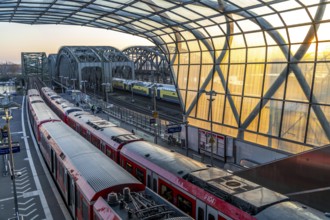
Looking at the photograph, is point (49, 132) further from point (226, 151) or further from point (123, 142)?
point (226, 151)

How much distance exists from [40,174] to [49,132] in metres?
3.26

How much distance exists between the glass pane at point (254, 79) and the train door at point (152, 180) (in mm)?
12825

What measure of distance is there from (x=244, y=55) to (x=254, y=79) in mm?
2244

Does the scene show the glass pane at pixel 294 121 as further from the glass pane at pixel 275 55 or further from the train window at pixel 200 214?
the train window at pixel 200 214

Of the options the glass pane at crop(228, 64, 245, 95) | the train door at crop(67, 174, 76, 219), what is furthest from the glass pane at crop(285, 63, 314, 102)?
the train door at crop(67, 174, 76, 219)

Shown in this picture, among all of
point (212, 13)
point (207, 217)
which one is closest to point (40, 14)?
point (212, 13)

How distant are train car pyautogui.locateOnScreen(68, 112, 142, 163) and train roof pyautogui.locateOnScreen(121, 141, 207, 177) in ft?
3.50

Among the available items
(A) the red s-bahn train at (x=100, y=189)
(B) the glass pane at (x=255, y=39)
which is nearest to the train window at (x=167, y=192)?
(A) the red s-bahn train at (x=100, y=189)

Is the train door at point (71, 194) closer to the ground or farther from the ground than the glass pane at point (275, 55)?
closer to the ground

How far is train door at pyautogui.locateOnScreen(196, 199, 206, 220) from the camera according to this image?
36.2 feet

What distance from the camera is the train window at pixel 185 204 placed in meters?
11.9

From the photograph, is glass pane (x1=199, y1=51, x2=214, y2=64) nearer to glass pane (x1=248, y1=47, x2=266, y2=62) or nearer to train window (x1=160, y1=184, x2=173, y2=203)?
glass pane (x1=248, y1=47, x2=266, y2=62)

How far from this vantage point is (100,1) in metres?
24.3

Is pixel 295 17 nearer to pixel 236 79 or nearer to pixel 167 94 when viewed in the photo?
pixel 236 79
